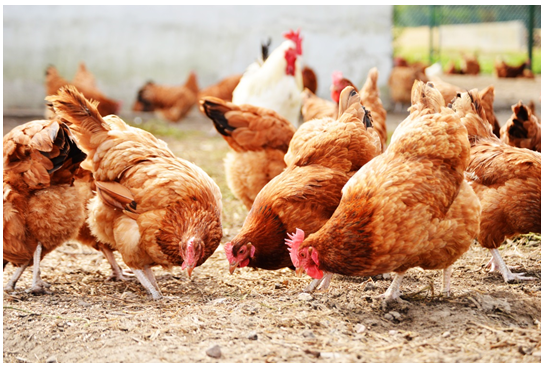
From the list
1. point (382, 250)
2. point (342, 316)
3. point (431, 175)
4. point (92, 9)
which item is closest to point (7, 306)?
point (342, 316)

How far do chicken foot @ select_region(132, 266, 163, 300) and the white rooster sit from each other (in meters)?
3.65

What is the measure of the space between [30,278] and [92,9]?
9.11 metres

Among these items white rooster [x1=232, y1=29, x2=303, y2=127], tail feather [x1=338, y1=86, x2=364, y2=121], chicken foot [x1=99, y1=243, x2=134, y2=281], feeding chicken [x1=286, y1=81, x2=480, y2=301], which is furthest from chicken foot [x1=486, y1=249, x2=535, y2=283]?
white rooster [x1=232, y1=29, x2=303, y2=127]

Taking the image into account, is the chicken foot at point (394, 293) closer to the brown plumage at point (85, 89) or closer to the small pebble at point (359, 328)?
the small pebble at point (359, 328)

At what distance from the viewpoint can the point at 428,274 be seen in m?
3.79

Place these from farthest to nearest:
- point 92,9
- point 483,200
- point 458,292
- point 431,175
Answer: point 92,9
point 483,200
point 458,292
point 431,175

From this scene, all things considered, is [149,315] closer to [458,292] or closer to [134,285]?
[134,285]

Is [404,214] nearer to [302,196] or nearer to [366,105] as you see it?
[302,196]

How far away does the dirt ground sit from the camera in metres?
2.53

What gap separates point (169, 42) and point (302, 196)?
9515 millimetres

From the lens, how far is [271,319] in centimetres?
293

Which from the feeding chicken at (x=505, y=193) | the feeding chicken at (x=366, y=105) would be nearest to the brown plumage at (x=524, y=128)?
the feeding chicken at (x=505, y=193)

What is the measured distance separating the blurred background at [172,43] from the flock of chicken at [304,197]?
7633mm

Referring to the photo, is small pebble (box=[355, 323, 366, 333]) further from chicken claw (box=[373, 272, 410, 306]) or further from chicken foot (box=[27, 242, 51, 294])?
chicken foot (box=[27, 242, 51, 294])
